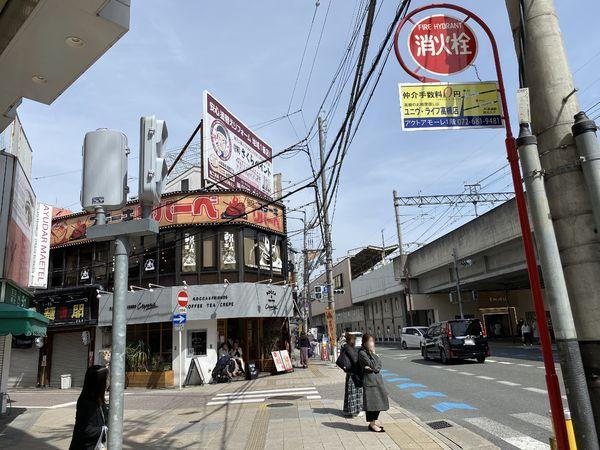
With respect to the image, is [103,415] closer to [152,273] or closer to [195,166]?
[152,273]

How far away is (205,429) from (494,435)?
555cm

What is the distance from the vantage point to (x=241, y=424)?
9.59 meters

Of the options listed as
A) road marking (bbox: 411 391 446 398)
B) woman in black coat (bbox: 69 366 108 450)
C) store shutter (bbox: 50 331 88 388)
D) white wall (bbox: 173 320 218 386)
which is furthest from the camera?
store shutter (bbox: 50 331 88 388)

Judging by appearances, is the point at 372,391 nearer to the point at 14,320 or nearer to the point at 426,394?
the point at 426,394

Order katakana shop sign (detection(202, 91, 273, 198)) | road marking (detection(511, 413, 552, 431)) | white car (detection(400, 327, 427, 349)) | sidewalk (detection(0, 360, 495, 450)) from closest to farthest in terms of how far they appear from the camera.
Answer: sidewalk (detection(0, 360, 495, 450)), road marking (detection(511, 413, 552, 431)), katakana shop sign (detection(202, 91, 273, 198)), white car (detection(400, 327, 427, 349))

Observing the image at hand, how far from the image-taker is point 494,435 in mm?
7699

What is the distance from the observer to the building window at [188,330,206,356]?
19453 mm

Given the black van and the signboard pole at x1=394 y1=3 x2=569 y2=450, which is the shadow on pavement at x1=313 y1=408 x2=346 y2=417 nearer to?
the signboard pole at x1=394 y1=3 x2=569 y2=450

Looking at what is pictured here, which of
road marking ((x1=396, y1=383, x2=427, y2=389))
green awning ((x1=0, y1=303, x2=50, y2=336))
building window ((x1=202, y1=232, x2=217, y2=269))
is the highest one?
building window ((x1=202, y1=232, x2=217, y2=269))

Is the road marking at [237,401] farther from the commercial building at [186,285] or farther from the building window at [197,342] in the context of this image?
the building window at [197,342]

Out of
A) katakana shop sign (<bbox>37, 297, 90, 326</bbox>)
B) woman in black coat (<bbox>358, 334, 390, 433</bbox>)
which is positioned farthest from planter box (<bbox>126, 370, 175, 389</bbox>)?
woman in black coat (<bbox>358, 334, 390, 433</bbox>)

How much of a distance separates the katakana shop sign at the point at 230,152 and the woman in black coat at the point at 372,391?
12324 millimetres

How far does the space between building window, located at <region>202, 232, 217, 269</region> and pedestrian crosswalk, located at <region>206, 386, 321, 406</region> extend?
697cm

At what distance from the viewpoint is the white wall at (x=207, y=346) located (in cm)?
1894
